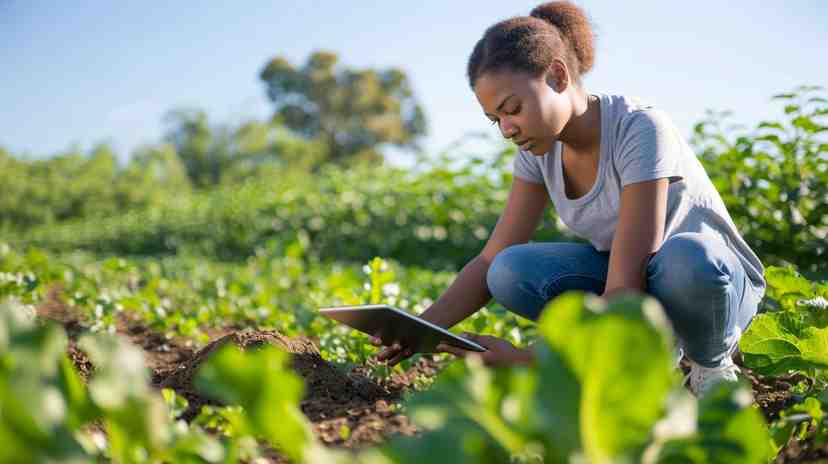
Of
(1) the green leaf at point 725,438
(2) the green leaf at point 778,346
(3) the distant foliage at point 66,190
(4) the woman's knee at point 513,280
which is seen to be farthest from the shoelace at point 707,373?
(3) the distant foliage at point 66,190

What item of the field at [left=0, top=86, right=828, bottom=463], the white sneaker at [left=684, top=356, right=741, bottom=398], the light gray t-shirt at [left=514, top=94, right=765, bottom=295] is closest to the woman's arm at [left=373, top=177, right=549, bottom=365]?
the light gray t-shirt at [left=514, top=94, right=765, bottom=295]

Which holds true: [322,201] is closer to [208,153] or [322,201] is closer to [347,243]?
[347,243]

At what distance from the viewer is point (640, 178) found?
2.00 metres

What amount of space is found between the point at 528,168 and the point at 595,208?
0.31 m

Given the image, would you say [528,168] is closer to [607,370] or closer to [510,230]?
[510,230]

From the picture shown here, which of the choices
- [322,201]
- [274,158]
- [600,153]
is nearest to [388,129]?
[274,158]

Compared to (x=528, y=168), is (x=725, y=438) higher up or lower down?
lower down

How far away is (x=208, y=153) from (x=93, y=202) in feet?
45.7

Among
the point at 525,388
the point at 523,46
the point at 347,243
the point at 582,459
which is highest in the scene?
the point at 523,46

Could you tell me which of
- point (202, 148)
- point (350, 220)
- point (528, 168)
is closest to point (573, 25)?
point (528, 168)

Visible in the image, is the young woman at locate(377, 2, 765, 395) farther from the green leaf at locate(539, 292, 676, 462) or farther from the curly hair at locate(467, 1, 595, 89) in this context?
the green leaf at locate(539, 292, 676, 462)

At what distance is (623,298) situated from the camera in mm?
885

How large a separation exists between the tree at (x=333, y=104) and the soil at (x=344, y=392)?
34605 millimetres

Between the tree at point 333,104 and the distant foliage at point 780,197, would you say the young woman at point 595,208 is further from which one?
the tree at point 333,104
